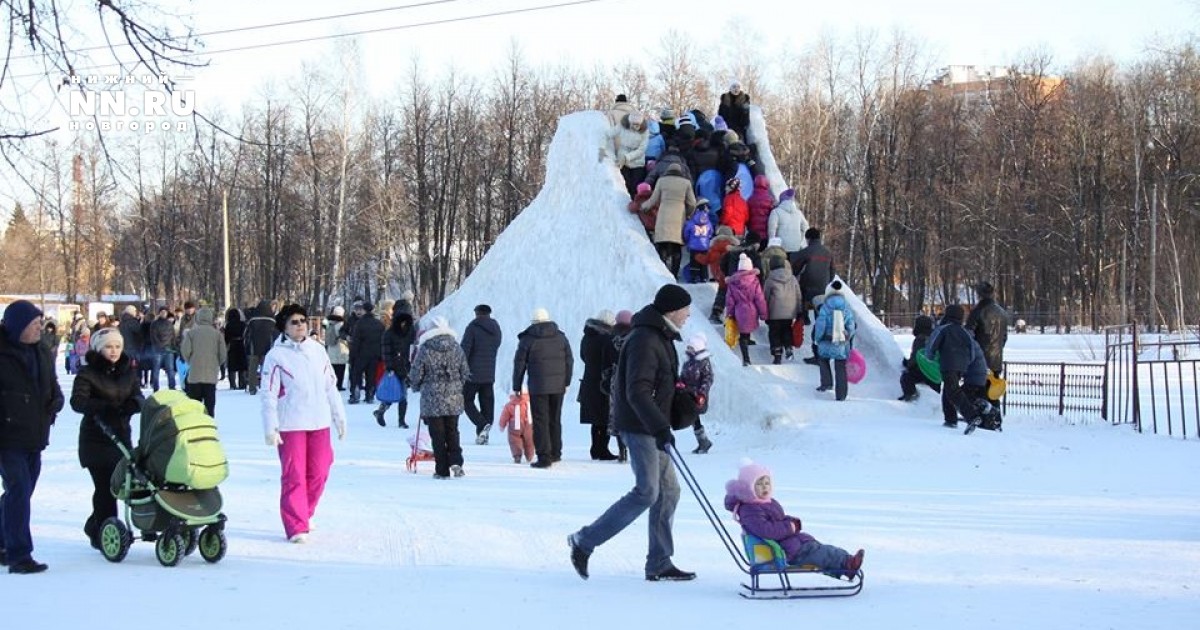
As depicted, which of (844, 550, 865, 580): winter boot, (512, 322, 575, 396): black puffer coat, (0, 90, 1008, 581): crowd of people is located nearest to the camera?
(844, 550, 865, 580): winter boot

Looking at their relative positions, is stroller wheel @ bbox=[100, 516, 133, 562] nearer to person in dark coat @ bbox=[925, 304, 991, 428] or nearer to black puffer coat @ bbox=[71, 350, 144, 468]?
black puffer coat @ bbox=[71, 350, 144, 468]

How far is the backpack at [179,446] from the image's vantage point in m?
8.29

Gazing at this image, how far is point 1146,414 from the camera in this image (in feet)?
65.3

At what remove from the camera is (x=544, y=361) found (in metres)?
13.9

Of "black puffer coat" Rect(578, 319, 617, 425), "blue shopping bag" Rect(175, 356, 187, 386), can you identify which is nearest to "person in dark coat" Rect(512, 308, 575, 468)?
"black puffer coat" Rect(578, 319, 617, 425)

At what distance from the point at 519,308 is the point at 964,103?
4838 centimetres

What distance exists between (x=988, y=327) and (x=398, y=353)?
8.69 m

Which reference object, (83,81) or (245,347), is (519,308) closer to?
(245,347)

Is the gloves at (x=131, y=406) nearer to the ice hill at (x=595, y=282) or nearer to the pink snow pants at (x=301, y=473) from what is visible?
the pink snow pants at (x=301, y=473)

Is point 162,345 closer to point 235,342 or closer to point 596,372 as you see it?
point 235,342

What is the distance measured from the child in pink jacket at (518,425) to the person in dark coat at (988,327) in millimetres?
6197

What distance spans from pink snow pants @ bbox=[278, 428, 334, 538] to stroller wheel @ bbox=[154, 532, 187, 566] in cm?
96

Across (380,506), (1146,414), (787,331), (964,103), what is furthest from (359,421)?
(964,103)

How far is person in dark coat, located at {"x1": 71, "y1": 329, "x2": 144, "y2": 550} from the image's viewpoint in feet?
28.2
